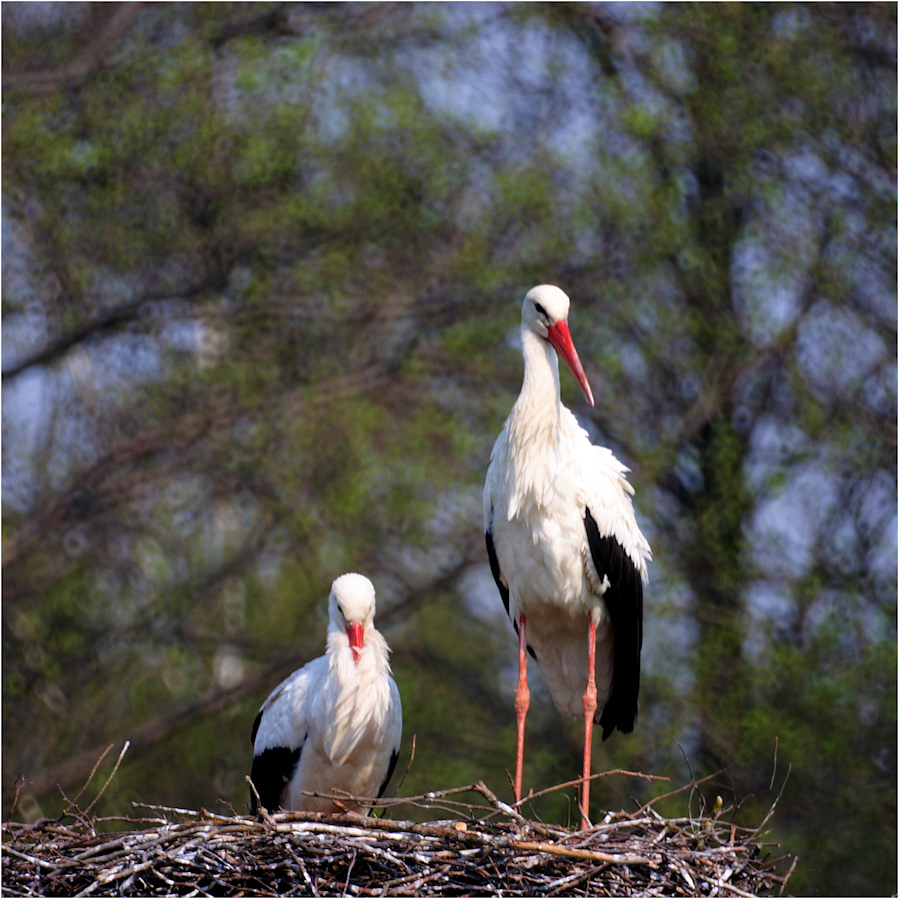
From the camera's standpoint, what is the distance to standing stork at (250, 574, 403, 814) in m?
3.39

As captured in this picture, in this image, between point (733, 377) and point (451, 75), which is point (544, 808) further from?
point (451, 75)

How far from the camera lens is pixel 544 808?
25.1 ft

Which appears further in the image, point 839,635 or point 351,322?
point 351,322

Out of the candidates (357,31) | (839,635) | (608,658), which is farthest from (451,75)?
(608,658)

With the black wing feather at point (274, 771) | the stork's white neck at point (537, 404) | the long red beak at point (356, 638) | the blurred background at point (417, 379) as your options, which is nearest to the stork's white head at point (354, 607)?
the long red beak at point (356, 638)

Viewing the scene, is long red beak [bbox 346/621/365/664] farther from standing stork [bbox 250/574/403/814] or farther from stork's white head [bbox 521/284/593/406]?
stork's white head [bbox 521/284/593/406]

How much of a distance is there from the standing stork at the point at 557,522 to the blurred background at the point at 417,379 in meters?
3.94

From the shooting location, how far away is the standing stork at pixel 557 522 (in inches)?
135

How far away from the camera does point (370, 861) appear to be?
2.75 metres

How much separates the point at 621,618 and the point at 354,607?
834mm

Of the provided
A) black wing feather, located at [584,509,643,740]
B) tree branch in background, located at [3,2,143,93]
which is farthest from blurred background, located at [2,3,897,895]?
black wing feather, located at [584,509,643,740]

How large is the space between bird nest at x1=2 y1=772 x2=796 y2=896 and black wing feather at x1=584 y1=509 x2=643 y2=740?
87 cm

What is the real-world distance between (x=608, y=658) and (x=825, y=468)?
465cm

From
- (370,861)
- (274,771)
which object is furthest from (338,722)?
(370,861)
